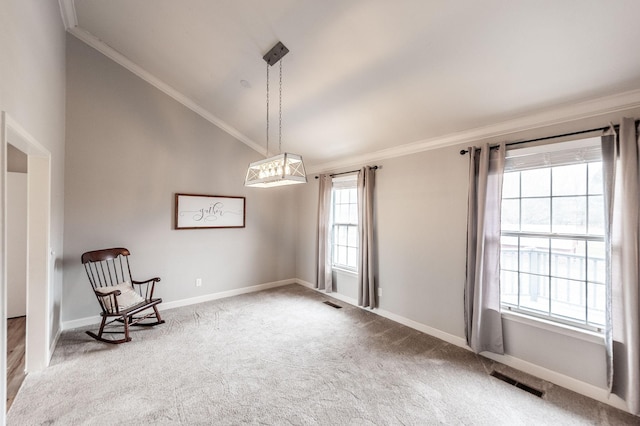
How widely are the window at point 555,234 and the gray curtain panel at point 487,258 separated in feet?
0.48

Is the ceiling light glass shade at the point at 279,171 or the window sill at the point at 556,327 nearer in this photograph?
the window sill at the point at 556,327

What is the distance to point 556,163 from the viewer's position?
94.1 inches

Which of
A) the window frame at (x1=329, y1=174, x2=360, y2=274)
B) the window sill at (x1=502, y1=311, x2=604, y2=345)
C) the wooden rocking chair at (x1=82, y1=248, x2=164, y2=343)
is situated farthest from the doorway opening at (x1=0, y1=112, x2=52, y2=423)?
the window sill at (x1=502, y1=311, x2=604, y2=345)

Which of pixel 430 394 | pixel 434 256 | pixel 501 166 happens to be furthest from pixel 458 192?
pixel 430 394

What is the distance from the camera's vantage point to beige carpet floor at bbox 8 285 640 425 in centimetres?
191

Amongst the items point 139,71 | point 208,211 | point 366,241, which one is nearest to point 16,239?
point 208,211

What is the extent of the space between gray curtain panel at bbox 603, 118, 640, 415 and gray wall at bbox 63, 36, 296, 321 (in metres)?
4.47

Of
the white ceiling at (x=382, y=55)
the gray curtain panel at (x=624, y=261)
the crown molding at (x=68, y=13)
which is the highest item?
the crown molding at (x=68, y=13)

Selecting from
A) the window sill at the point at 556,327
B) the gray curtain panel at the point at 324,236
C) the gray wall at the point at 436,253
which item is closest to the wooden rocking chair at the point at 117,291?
the gray curtain panel at the point at 324,236

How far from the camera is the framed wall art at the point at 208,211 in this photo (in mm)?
4086

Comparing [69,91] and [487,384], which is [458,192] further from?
[69,91]

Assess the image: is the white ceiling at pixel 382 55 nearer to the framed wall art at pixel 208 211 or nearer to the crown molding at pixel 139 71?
the crown molding at pixel 139 71

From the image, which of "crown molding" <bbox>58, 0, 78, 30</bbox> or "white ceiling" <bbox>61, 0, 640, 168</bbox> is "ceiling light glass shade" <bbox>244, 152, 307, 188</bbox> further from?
"crown molding" <bbox>58, 0, 78, 30</bbox>

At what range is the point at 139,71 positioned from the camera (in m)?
3.72
